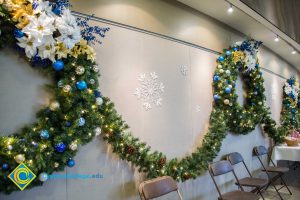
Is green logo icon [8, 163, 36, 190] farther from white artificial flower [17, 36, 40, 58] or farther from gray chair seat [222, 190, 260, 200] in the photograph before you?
→ gray chair seat [222, 190, 260, 200]

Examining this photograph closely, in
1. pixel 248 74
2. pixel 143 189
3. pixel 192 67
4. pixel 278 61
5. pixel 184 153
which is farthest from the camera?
pixel 278 61

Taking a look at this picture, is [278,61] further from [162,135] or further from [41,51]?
[41,51]

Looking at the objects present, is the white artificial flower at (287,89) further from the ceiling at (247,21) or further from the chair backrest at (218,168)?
the chair backrest at (218,168)

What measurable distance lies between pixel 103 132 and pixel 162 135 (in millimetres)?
881

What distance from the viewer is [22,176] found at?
1.78 m

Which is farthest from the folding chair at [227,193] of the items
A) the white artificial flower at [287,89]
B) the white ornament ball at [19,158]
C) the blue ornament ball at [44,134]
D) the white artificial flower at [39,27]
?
the white artificial flower at [287,89]

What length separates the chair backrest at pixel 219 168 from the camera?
11.2ft

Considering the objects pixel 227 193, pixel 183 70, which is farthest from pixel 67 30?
pixel 227 193

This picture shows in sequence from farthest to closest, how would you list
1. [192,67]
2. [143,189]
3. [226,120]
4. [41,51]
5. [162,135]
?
1. [226,120]
2. [192,67]
3. [162,135]
4. [143,189]
5. [41,51]

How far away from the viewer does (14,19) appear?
6.05 ft

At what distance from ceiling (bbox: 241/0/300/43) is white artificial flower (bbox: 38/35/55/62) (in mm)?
2462

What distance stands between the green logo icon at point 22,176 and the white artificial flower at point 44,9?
3.61ft

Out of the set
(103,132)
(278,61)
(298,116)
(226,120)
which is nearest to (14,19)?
(103,132)

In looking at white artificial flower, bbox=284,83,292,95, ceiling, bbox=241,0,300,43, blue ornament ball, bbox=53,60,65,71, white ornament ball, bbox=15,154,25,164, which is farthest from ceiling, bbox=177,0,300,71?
white ornament ball, bbox=15,154,25,164
